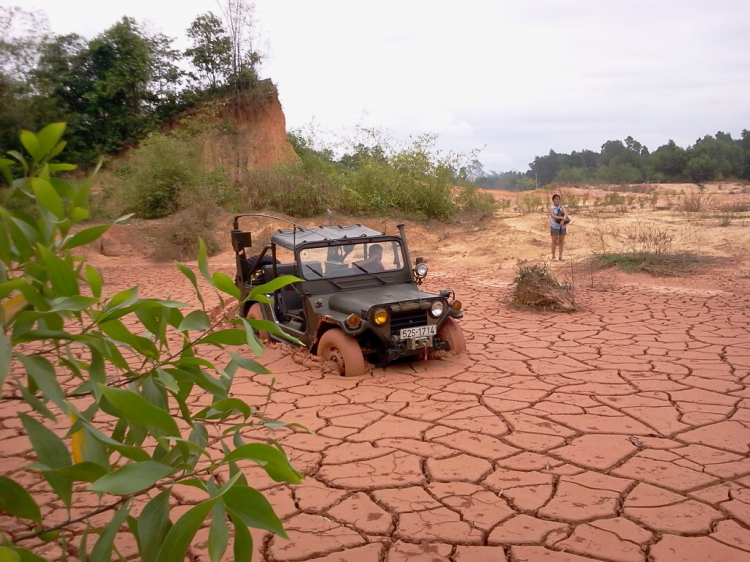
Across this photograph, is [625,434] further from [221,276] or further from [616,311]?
[616,311]

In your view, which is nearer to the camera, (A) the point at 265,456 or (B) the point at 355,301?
(A) the point at 265,456

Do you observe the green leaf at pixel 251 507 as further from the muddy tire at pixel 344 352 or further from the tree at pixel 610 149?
the tree at pixel 610 149

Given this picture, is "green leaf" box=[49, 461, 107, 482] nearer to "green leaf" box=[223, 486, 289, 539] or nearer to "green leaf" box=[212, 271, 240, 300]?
"green leaf" box=[223, 486, 289, 539]

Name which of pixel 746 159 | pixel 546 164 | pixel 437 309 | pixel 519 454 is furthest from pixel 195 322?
pixel 546 164

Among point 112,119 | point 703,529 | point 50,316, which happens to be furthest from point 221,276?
point 112,119

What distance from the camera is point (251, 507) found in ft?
4.10

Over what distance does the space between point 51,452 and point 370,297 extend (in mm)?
4588

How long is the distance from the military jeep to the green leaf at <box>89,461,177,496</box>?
3851 mm

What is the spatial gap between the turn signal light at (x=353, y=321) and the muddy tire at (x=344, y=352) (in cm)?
22

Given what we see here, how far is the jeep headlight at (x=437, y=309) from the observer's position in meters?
5.77

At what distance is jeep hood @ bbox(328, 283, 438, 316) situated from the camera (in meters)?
5.65

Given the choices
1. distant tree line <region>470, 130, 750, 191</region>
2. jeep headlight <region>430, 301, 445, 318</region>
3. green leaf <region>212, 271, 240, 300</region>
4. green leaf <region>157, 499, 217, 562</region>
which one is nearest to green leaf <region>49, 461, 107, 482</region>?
green leaf <region>157, 499, 217, 562</region>

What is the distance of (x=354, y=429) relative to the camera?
450 cm

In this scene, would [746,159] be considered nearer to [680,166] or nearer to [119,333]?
[680,166]
